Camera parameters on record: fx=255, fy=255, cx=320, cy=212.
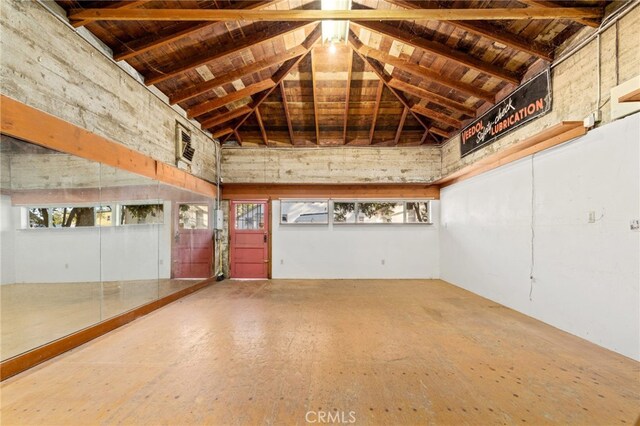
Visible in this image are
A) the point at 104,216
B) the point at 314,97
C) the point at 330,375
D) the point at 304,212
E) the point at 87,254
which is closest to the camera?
the point at 330,375

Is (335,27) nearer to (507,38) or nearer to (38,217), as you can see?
(507,38)

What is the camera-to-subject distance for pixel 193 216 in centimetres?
571

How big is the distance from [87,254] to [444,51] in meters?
5.75

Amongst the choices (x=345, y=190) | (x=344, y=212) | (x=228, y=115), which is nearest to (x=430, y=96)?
(x=345, y=190)

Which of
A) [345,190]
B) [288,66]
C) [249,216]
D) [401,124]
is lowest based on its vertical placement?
[249,216]

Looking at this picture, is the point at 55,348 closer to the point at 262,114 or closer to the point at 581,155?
the point at 262,114

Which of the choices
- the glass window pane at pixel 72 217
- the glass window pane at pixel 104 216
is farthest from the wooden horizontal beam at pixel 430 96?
the glass window pane at pixel 72 217

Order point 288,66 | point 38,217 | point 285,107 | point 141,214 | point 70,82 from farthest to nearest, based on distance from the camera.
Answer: point 285,107 → point 288,66 → point 141,214 → point 70,82 → point 38,217

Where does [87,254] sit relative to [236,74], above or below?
below

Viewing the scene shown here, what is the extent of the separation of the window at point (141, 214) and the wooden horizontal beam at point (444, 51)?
436 centimetres

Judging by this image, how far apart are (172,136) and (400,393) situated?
530cm

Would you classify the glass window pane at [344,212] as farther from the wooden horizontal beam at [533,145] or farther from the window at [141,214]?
the window at [141,214]

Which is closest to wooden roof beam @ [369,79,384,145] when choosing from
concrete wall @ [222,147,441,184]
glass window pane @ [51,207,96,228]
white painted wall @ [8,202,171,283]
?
concrete wall @ [222,147,441,184]

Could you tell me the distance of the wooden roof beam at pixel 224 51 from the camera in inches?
153
